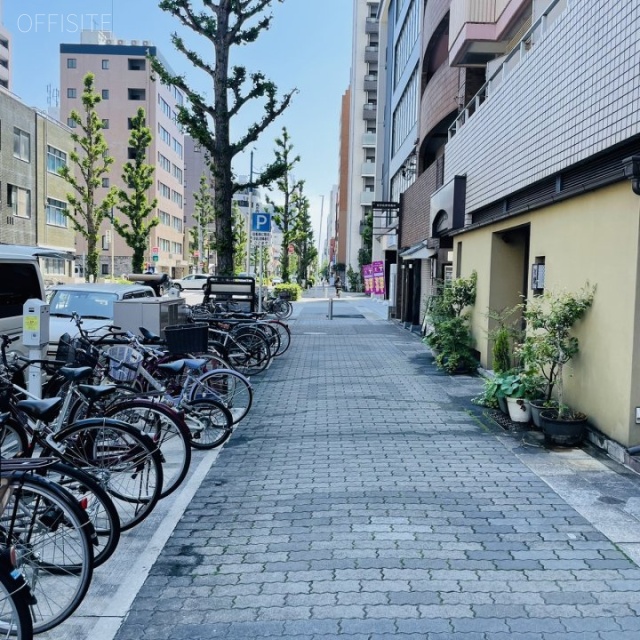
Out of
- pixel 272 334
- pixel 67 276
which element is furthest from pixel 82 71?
pixel 272 334

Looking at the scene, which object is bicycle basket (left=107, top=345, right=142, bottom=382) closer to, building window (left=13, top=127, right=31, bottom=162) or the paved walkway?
the paved walkway

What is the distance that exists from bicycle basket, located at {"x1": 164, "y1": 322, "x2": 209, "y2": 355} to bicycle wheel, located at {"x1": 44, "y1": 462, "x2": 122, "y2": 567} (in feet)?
11.7

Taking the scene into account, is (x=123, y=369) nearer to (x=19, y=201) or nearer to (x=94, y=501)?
(x=94, y=501)

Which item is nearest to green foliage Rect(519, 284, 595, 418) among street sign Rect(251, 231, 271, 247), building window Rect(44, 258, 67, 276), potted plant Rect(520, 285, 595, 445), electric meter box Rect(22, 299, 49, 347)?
potted plant Rect(520, 285, 595, 445)

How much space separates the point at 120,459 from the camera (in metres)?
4.83

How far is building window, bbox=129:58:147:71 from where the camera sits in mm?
70688

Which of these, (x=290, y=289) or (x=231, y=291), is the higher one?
(x=231, y=291)

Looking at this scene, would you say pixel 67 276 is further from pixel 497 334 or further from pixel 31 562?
pixel 31 562

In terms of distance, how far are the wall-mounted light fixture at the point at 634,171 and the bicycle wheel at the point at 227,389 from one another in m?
4.51

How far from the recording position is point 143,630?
140 inches

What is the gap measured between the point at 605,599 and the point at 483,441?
372 centimetres

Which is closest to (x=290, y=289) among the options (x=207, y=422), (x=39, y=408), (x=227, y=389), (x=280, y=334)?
(x=280, y=334)

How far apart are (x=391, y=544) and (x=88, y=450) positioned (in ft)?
7.03

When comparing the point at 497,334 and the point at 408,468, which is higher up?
the point at 497,334
